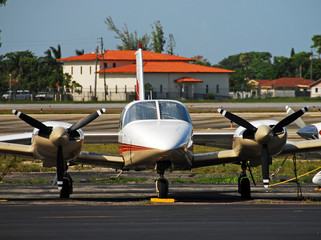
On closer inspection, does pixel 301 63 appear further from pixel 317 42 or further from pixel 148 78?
pixel 148 78

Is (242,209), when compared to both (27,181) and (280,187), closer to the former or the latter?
(280,187)

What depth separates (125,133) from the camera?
731 inches

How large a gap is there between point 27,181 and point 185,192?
7207mm

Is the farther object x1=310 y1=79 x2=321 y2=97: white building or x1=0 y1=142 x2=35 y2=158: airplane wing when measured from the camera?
x1=310 y1=79 x2=321 y2=97: white building

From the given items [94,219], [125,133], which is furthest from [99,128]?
[94,219]

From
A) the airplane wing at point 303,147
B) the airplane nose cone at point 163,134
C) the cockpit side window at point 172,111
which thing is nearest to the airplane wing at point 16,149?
the airplane nose cone at point 163,134

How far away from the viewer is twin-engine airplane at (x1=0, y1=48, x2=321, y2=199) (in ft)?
56.7

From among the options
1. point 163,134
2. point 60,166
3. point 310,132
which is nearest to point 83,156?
point 60,166

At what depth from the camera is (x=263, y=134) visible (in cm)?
1798

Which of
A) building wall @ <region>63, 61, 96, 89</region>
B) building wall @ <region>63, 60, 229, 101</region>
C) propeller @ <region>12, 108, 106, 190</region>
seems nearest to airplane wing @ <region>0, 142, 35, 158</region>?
propeller @ <region>12, 108, 106, 190</region>

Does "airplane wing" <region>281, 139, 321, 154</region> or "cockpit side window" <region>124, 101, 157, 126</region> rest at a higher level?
"cockpit side window" <region>124, 101, 157, 126</region>

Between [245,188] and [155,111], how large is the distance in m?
3.67

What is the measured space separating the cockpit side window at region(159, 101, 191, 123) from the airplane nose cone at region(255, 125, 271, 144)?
84.3 inches

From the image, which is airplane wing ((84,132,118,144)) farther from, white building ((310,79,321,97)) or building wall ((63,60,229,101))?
white building ((310,79,321,97))
